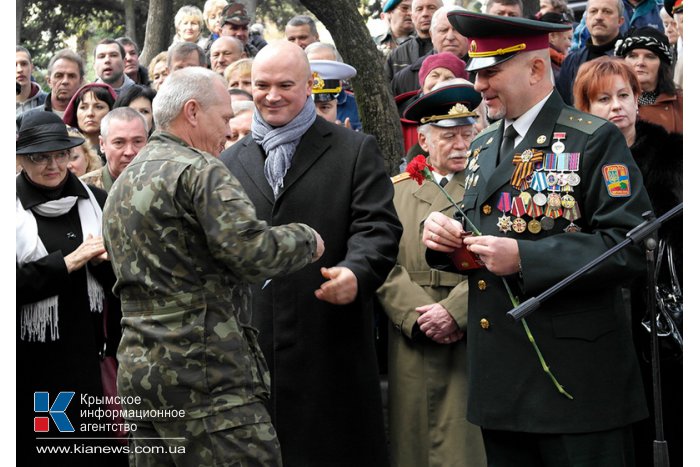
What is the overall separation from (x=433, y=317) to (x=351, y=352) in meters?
0.63

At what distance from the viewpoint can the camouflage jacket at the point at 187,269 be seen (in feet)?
12.6

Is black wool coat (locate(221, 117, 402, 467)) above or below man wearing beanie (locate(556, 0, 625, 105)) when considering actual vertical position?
below

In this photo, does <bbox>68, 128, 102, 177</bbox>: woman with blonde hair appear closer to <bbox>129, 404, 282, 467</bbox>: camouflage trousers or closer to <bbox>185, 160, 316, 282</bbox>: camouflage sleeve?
<bbox>185, 160, 316, 282</bbox>: camouflage sleeve

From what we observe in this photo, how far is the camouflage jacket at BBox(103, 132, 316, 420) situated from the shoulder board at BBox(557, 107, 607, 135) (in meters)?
1.20

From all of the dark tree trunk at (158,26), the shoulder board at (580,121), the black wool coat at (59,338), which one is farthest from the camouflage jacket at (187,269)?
the dark tree trunk at (158,26)

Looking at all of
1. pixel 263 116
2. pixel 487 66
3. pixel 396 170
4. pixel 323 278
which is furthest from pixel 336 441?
pixel 396 170

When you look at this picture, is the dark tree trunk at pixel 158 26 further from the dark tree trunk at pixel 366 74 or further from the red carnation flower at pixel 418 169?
the red carnation flower at pixel 418 169

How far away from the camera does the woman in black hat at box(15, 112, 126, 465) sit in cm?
539

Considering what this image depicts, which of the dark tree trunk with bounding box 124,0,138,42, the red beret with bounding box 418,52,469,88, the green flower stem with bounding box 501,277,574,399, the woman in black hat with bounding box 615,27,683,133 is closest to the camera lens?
the green flower stem with bounding box 501,277,574,399

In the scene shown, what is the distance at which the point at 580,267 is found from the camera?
3.83 m

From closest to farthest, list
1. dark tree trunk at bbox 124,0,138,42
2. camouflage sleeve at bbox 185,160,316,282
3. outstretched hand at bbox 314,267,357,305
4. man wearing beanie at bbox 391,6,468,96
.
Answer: camouflage sleeve at bbox 185,160,316,282
outstretched hand at bbox 314,267,357,305
man wearing beanie at bbox 391,6,468,96
dark tree trunk at bbox 124,0,138,42

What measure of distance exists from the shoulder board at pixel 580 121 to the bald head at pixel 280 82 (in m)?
1.40

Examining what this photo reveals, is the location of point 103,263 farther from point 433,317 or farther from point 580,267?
point 580,267

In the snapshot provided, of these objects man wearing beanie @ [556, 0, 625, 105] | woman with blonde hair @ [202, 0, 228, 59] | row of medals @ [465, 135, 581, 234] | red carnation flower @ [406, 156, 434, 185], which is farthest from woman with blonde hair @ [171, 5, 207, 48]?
row of medals @ [465, 135, 581, 234]
